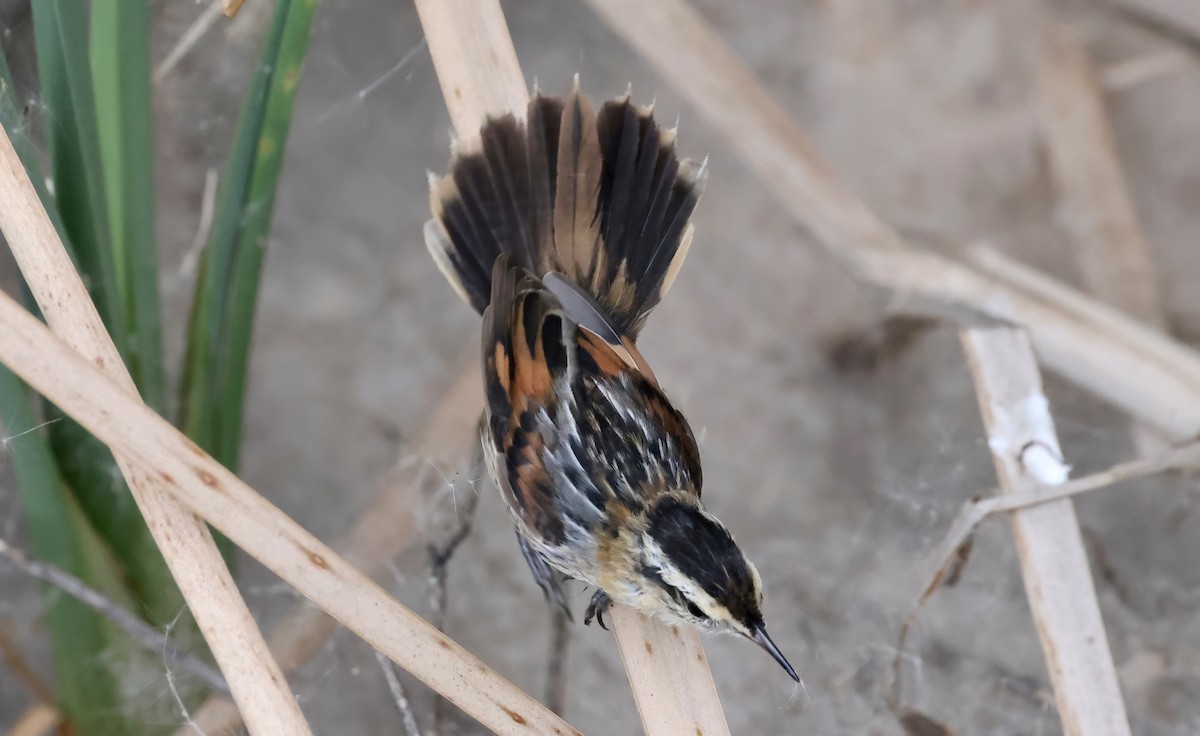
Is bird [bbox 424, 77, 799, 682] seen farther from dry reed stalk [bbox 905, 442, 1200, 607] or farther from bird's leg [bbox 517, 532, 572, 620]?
dry reed stalk [bbox 905, 442, 1200, 607]

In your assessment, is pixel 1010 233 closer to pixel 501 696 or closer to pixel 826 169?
pixel 826 169

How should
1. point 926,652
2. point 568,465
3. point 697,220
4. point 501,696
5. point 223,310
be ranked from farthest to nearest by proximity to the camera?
point 697,220 < point 926,652 < point 223,310 < point 568,465 < point 501,696

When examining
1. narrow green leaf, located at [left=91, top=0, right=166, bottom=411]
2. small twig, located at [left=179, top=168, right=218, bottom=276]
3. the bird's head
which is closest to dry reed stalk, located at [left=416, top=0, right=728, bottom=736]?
the bird's head

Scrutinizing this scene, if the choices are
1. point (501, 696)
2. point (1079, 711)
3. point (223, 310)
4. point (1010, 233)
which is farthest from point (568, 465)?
point (1010, 233)

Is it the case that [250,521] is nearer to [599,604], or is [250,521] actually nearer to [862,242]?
[599,604]

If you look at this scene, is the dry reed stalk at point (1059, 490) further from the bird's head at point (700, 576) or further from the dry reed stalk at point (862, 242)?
the bird's head at point (700, 576)

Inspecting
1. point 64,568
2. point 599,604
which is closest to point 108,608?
point 64,568
